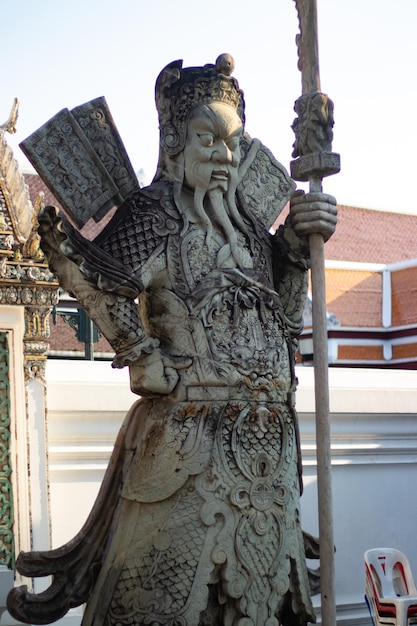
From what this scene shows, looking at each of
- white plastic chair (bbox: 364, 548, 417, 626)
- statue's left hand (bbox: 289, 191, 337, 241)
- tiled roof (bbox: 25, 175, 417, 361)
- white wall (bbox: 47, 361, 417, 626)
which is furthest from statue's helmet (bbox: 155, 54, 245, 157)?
tiled roof (bbox: 25, 175, 417, 361)

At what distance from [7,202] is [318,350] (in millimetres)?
2377

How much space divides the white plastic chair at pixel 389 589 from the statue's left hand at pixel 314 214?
2.18 m

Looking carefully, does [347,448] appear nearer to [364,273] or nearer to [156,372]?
[156,372]

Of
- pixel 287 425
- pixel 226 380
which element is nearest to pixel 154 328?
pixel 226 380

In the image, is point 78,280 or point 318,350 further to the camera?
point 318,350

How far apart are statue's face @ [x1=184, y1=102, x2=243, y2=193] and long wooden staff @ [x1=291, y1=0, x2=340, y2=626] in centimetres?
24

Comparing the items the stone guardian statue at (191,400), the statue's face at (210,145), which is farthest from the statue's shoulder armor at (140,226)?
the statue's face at (210,145)

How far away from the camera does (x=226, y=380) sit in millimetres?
3104

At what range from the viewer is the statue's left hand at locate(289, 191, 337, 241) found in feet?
10.9

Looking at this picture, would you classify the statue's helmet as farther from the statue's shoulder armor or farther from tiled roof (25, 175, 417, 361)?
tiled roof (25, 175, 417, 361)

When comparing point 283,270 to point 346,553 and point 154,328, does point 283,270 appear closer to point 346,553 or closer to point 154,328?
point 154,328

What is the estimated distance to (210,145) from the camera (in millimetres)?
3262

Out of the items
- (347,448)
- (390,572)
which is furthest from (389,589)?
(347,448)

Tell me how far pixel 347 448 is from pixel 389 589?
1.33 m
